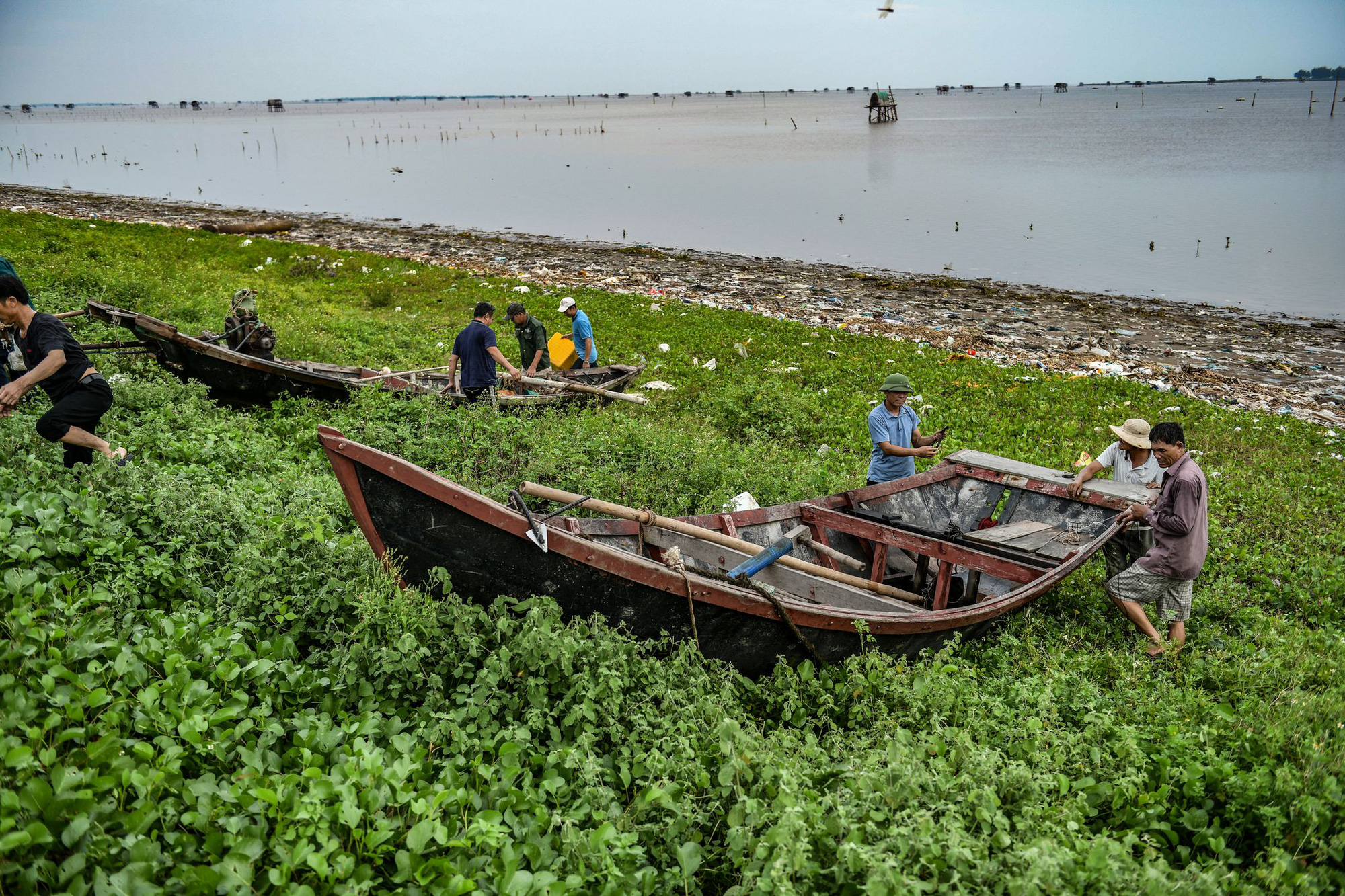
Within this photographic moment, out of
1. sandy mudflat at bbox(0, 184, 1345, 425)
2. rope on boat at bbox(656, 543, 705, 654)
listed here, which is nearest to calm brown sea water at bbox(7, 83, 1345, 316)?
sandy mudflat at bbox(0, 184, 1345, 425)

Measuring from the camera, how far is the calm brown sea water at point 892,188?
2559 centimetres

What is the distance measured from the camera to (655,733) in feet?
12.8

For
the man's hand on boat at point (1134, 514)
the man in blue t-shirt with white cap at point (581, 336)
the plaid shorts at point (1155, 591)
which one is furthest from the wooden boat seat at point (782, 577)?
the man in blue t-shirt with white cap at point (581, 336)

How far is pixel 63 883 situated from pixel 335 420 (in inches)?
247

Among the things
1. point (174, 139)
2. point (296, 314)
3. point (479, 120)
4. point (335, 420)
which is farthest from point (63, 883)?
point (479, 120)

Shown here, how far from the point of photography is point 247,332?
980 centimetres

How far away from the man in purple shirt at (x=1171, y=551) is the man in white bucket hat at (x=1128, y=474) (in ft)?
1.57

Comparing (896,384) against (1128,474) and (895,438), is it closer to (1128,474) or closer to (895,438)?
(895,438)

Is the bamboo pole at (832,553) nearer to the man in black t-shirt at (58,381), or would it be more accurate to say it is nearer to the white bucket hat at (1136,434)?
the white bucket hat at (1136,434)

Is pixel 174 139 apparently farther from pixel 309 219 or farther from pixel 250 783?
pixel 250 783

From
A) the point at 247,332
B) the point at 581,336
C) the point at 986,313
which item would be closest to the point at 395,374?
the point at 247,332

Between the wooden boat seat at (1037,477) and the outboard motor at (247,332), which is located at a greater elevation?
the outboard motor at (247,332)

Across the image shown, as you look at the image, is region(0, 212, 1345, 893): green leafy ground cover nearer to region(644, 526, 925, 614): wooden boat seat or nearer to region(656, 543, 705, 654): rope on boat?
region(656, 543, 705, 654): rope on boat

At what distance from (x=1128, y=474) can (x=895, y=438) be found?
6.37 ft
